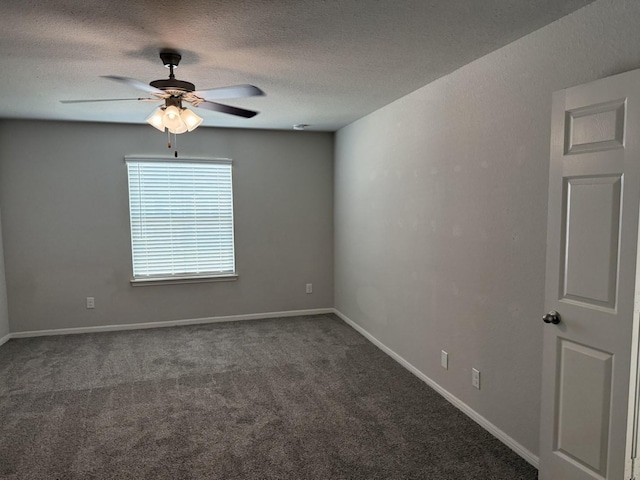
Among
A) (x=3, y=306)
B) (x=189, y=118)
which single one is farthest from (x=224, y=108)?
(x=3, y=306)

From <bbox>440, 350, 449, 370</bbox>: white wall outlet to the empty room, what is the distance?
24 millimetres

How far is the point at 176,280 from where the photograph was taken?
5.13m

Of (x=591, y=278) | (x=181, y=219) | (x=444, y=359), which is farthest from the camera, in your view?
(x=181, y=219)

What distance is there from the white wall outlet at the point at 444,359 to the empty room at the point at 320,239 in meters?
0.02

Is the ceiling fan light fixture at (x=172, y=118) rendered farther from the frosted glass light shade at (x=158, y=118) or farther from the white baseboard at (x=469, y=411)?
the white baseboard at (x=469, y=411)

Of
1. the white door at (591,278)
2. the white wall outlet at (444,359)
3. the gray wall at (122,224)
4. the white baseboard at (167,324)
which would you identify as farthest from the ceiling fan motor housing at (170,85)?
the white baseboard at (167,324)

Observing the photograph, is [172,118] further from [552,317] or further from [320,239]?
[320,239]

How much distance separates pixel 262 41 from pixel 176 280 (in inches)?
136

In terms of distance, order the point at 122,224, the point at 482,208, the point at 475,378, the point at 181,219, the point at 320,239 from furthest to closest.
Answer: the point at 320,239
the point at 181,219
the point at 122,224
the point at 475,378
the point at 482,208

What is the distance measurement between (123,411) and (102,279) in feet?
7.60

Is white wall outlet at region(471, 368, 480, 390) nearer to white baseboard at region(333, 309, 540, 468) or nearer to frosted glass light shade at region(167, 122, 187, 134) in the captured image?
white baseboard at region(333, 309, 540, 468)

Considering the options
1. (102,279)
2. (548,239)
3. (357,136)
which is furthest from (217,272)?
(548,239)

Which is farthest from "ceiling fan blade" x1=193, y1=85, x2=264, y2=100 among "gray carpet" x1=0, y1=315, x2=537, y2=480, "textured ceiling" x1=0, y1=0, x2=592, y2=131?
"gray carpet" x1=0, y1=315, x2=537, y2=480

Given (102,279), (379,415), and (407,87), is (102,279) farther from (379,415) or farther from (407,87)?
(407,87)
